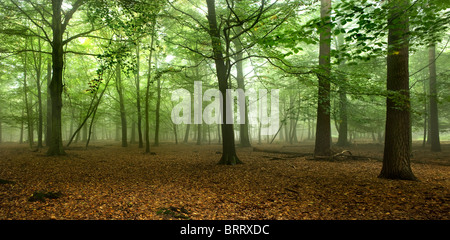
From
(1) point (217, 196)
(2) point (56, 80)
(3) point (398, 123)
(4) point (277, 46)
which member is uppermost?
(4) point (277, 46)

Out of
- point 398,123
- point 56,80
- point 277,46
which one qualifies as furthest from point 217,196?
point 56,80

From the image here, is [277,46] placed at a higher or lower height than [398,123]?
higher

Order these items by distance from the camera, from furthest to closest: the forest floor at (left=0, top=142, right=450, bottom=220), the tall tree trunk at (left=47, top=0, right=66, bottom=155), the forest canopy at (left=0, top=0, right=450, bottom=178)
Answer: the tall tree trunk at (left=47, top=0, right=66, bottom=155)
the forest canopy at (left=0, top=0, right=450, bottom=178)
the forest floor at (left=0, top=142, right=450, bottom=220)

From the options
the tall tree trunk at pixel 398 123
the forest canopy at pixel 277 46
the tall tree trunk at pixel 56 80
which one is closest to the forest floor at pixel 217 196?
the tall tree trunk at pixel 398 123

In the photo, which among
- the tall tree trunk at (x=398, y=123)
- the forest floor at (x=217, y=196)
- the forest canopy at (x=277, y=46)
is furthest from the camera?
the tall tree trunk at (x=398, y=123)

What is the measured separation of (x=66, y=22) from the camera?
11070 millimetres

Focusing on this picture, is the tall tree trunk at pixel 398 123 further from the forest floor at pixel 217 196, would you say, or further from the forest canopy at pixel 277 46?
the forest floor at pixel 217 196

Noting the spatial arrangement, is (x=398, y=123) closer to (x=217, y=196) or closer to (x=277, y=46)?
(x=277, y=46)

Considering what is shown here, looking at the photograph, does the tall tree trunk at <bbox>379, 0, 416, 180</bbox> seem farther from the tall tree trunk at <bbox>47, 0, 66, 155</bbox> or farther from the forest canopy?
the tall tree trunk at <bbox>47, 0, 66, 155</bbox>

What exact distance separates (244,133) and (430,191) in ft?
49.5

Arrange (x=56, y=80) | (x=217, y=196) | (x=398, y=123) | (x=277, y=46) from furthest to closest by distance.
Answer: (x=56, y=80) < (x=277, y=46) < (x=398, y=123) < (x=217, y=196)

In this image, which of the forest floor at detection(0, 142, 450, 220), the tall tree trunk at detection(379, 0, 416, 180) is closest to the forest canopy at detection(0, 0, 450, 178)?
the tall tree trunk at detection(379, 0, 416, 180)
